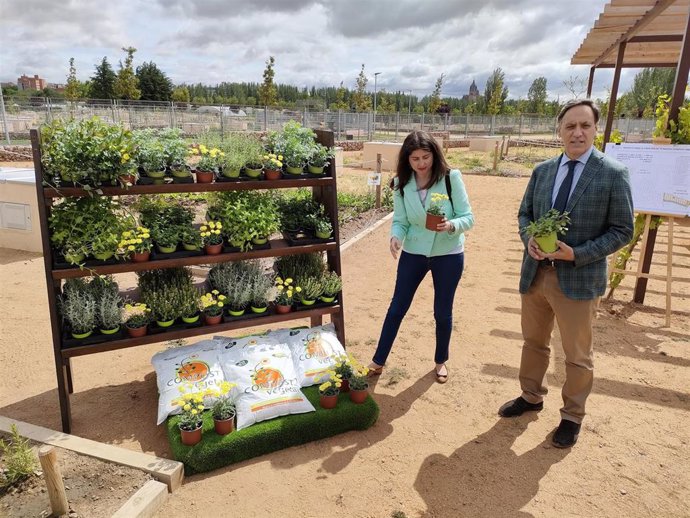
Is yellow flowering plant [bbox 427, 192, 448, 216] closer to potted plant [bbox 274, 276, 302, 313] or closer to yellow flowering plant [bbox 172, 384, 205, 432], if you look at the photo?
potted plant [bbox 274, 276, 302, 313]

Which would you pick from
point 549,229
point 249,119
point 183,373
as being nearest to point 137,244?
point 183,373

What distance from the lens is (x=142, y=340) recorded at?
3080 mm

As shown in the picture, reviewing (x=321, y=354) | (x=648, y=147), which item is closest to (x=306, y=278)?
(x=321, y=354)

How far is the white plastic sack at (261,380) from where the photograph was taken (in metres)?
2.96

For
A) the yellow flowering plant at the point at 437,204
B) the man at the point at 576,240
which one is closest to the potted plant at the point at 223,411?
the yellow flowering plant at the point at 437,204

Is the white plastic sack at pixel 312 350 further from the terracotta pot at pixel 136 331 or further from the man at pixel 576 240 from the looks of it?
the man at pixel 576 240

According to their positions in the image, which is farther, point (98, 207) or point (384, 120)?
point (384, 120)

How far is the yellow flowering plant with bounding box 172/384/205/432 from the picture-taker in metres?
2.75

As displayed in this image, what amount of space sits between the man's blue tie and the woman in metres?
0.65

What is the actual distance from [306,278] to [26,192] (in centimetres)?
519

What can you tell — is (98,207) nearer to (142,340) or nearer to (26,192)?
(142,340)

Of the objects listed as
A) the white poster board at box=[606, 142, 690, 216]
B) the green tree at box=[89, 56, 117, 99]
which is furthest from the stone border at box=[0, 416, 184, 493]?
the green tree at box=[89, 56, 117, 99]

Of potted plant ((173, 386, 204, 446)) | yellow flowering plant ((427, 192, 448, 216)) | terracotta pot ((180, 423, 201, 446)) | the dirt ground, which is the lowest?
the dirt ground

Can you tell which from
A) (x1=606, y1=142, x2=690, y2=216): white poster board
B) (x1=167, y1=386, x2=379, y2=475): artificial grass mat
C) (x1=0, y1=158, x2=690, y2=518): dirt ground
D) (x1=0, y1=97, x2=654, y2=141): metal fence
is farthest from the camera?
(x1=0, y1=97, x2=654, y2=141): metal fence
